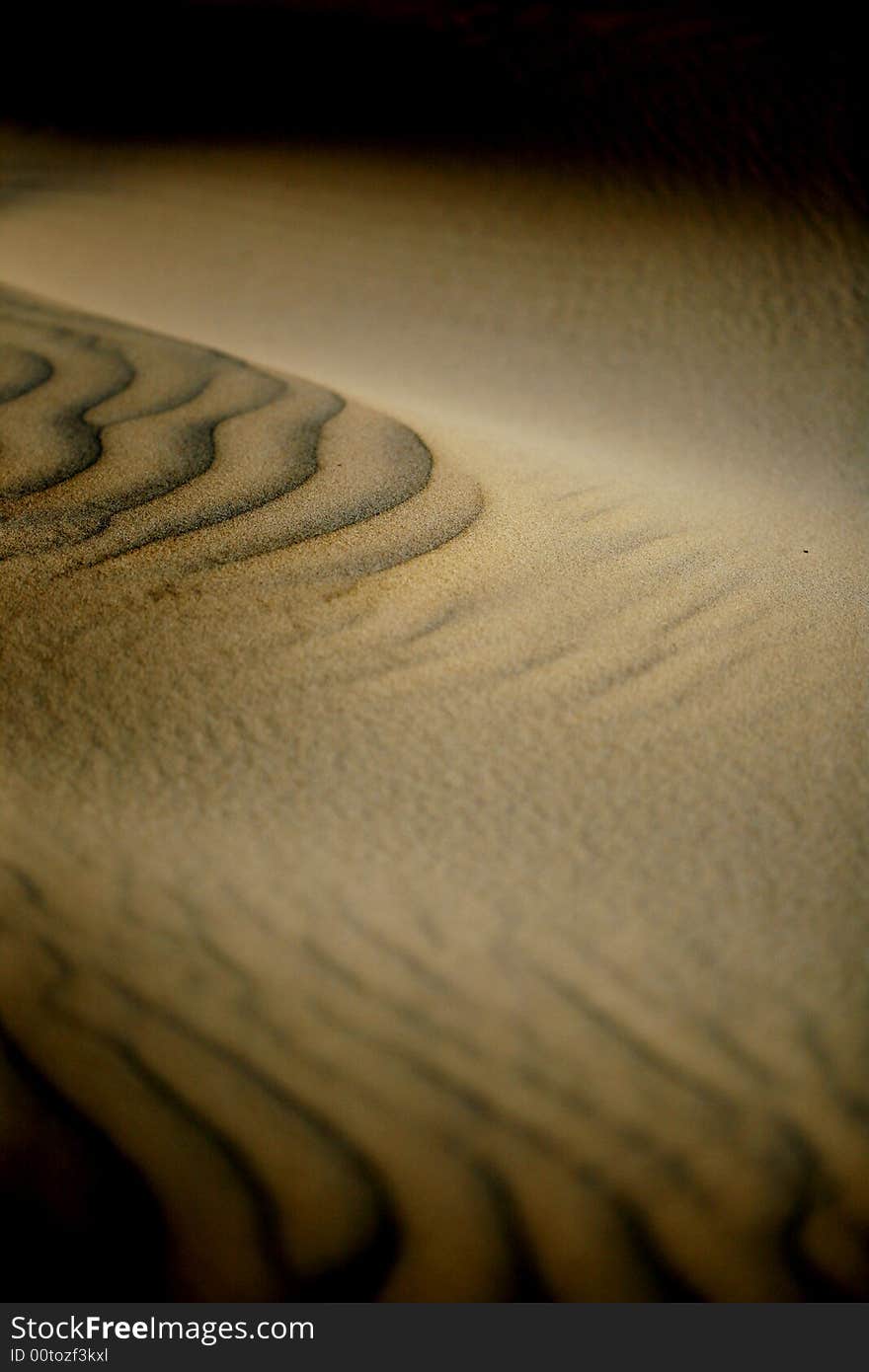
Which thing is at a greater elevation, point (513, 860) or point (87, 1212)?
point (513, 860)

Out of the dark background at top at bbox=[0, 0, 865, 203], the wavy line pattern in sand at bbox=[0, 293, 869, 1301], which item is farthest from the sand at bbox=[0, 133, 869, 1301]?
the dark background at top at bbox=[0, 0, 865, 203]

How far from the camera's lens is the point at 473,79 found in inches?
300

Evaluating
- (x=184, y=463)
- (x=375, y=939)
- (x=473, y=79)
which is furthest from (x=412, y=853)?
(x=473, y=79)

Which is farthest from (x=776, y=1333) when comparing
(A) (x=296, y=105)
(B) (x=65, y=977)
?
(A) (x=296, y=105)

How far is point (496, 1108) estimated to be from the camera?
4.16ft

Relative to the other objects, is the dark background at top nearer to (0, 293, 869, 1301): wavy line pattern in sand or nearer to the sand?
the sand

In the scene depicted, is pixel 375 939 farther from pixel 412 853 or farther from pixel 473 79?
pixel 473 79

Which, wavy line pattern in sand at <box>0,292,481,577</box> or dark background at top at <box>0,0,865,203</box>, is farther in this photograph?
dark background at top at <box>0,0,865,203</box>

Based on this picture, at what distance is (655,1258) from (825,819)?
842 millimetres

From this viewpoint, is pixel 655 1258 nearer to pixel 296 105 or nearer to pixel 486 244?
pixel 486 244

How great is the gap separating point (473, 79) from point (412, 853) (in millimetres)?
7724

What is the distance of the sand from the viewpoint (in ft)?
3.80

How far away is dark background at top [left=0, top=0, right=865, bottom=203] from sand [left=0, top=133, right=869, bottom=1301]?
4542mm

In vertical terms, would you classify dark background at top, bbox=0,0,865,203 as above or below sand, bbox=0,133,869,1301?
above
